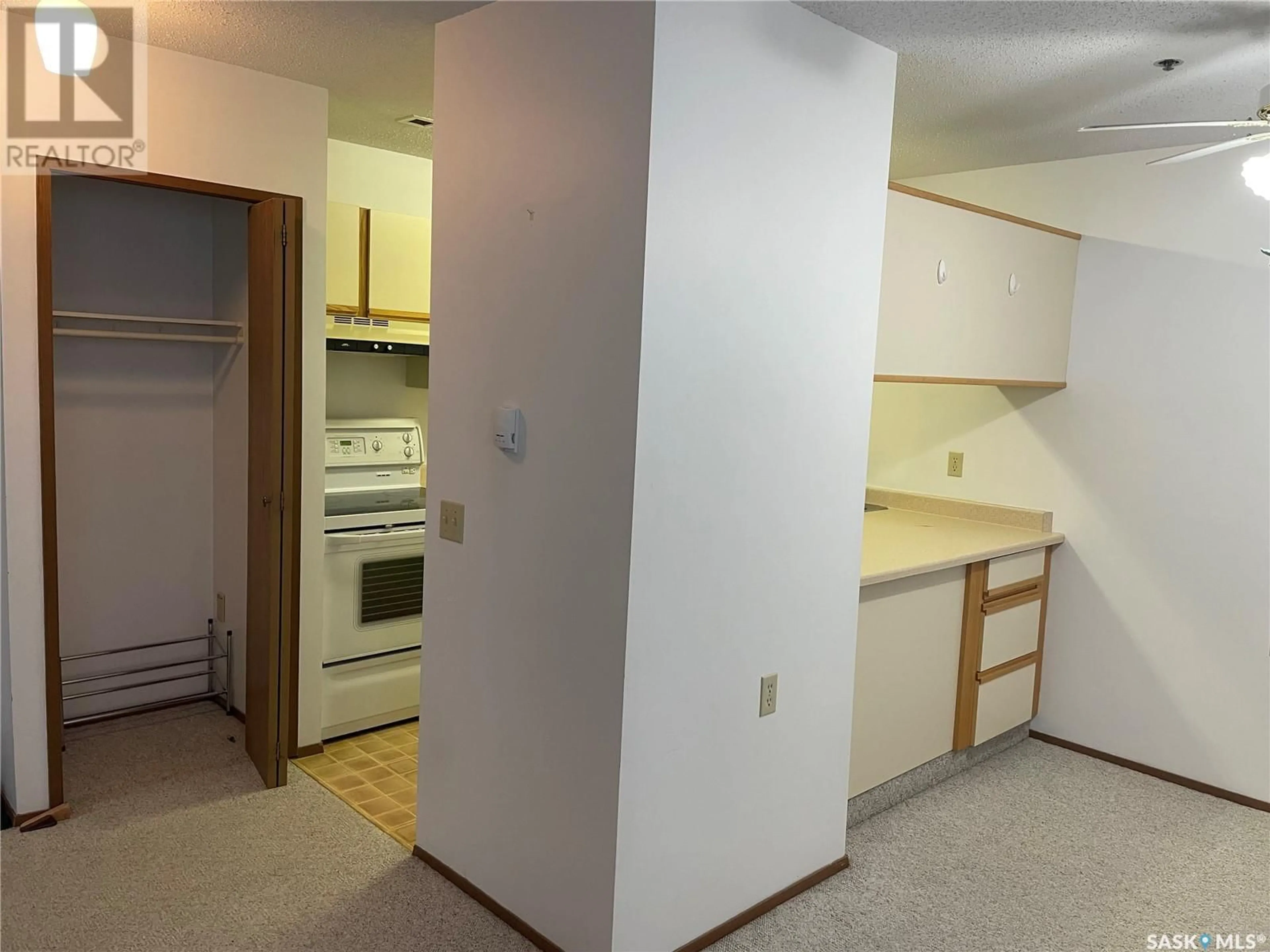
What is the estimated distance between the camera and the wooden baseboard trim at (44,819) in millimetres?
2891

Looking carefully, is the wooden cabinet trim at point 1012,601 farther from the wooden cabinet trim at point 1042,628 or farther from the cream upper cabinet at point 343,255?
the cream upper cabinet at point 343,255

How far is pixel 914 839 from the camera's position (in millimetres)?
3082

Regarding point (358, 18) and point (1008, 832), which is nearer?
point (358, 18)

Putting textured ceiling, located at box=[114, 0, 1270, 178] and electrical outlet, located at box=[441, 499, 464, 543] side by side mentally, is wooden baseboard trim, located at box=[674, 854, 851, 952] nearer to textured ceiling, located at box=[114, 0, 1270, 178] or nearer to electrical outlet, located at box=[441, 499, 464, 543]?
electrical outlet, located at box=[441, 499, 464, 543]

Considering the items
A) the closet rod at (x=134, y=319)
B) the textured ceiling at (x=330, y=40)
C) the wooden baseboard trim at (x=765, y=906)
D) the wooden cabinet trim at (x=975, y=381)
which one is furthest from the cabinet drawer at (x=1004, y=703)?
the closet rod at (x=134, y=319)

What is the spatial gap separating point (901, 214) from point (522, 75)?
4.26 feet

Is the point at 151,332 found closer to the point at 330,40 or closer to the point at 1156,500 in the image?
the point at 330,40

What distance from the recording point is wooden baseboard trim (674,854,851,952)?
8.09 ft

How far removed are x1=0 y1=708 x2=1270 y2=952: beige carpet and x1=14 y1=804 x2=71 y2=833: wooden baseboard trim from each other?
1.2 inches

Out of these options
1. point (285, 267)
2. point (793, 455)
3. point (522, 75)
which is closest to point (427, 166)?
point (285, 267)

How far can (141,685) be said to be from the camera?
12.1 feet

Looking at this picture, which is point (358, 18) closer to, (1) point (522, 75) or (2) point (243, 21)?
(2) point (243, 21)

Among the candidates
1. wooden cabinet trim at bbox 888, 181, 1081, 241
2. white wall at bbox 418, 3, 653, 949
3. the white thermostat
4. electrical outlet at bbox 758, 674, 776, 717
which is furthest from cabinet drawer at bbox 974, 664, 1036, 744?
the white thermostat

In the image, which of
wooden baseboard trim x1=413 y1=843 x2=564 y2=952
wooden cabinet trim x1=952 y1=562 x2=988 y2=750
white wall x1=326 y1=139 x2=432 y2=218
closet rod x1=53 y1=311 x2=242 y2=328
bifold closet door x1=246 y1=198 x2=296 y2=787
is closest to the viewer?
wooden baseboard trim x1=413 y1=843 x2=564 y2=952
